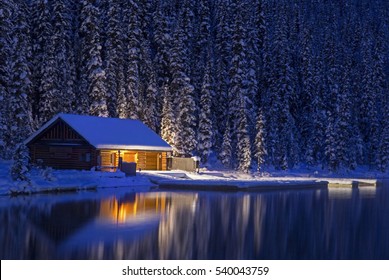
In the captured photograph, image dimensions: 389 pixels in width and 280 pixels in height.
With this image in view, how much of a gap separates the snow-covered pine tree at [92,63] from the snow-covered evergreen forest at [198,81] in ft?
0.54

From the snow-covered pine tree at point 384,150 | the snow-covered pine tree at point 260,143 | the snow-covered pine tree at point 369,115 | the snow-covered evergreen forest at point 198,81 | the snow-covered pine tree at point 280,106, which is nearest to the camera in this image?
the snow-covered evergreen forest at point 198,81

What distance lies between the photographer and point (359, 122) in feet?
305

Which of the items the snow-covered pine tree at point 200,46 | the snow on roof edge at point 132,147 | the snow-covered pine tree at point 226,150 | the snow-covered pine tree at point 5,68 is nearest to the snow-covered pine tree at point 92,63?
the snow-covered pine tree at point 5,68

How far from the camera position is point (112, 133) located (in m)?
50.3

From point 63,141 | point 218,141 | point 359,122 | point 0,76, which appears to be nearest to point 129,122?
point 63,141

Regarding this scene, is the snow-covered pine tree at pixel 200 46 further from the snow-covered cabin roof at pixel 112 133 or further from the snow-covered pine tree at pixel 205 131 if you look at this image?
the snow-covered cabin roof at pixel 112 133

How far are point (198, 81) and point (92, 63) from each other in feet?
62.2

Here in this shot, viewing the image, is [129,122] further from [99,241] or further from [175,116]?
[99,241]

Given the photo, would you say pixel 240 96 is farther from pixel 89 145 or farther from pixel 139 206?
pixel 139 206

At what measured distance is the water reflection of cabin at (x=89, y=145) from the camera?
4725 centimetres

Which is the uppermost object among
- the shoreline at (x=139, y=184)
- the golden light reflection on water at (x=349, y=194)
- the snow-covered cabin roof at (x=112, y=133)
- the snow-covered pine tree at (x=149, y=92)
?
the snow-covered pine tree at (x=149, y=92)

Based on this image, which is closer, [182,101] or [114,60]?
[182,101]

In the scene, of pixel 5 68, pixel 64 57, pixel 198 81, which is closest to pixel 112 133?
pixel 5 68
